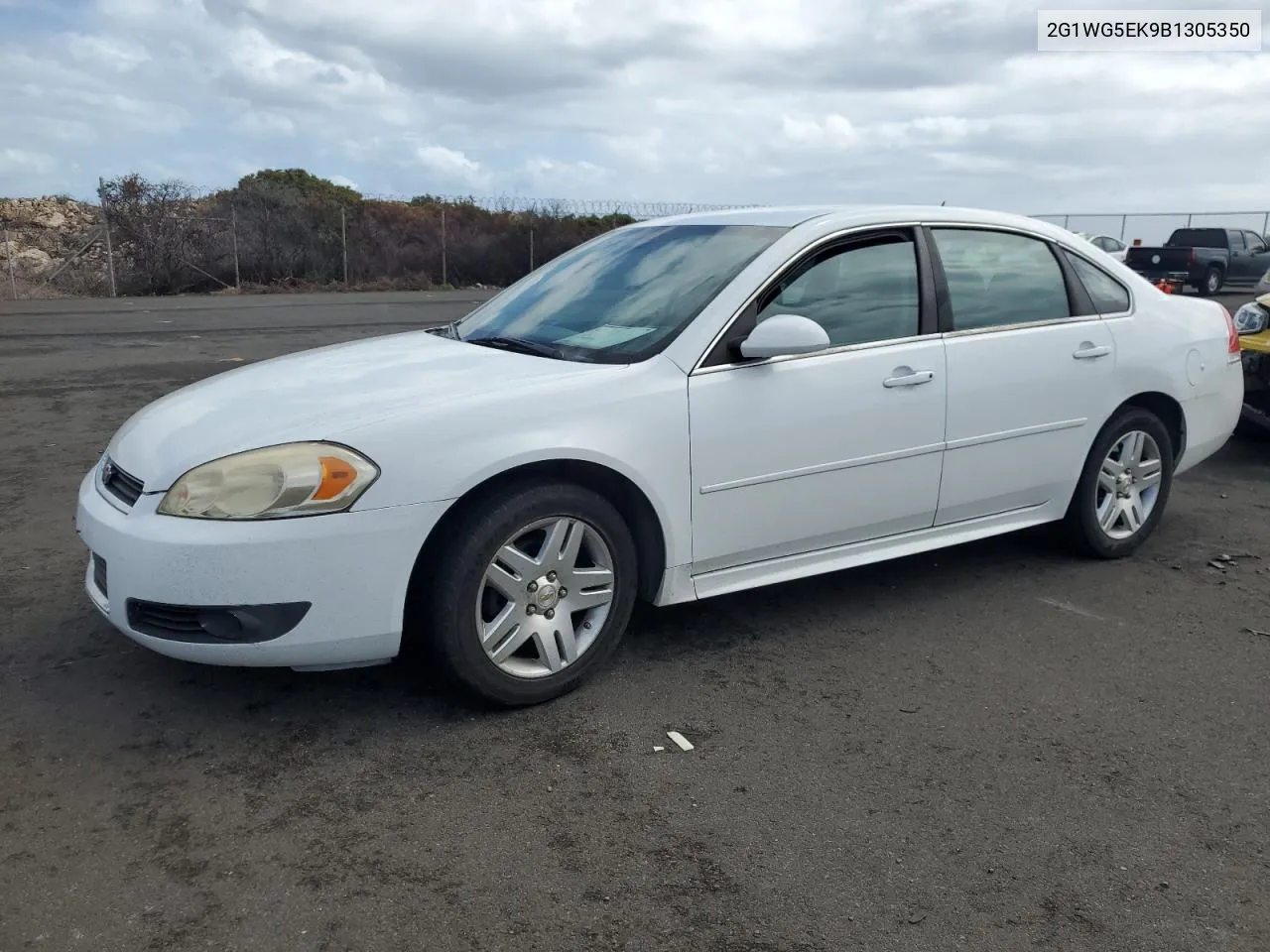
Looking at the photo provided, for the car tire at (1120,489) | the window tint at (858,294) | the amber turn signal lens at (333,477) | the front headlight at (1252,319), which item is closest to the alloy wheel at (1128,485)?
the car tire at (1120,489)

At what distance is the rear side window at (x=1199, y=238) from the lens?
25.7 m

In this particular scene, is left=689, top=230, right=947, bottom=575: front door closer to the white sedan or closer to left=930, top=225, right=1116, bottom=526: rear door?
the white sedan

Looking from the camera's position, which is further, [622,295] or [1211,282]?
[1211,282]

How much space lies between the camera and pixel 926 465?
14.3 feet

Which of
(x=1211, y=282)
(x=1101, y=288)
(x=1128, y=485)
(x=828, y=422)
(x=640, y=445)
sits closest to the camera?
(x=640, y=445)

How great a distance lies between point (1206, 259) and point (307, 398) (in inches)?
1017

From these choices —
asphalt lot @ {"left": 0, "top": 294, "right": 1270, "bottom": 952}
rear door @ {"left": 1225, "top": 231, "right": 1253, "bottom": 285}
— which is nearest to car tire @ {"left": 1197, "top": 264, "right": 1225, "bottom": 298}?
rear door @ {"left": 1225, "top": 231, "right": 1253, "bottom": 285}

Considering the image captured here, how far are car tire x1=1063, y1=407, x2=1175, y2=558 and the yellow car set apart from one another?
226 centimetres

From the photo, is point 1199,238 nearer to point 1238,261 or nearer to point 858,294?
point 1238,261

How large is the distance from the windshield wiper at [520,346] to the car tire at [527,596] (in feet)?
2.02

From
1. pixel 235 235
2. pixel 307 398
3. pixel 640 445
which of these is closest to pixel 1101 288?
pixel 640 445

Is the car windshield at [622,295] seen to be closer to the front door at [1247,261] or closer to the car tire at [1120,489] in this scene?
the car tire at [1120,489]

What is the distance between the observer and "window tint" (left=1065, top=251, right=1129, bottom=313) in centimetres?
501

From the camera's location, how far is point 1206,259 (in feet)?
81.5
